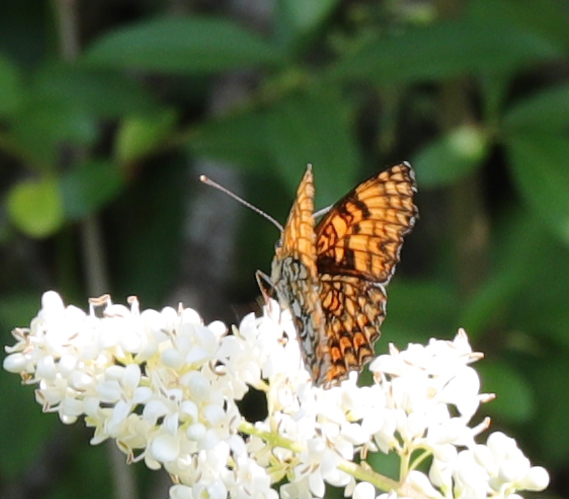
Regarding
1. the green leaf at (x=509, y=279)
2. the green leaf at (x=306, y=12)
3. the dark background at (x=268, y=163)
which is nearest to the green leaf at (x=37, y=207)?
the dark background at (x=268, y=163)

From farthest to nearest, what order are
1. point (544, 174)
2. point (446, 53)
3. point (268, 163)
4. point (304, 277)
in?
1. point (268, 163)
2. point (446, 53)
3. point (544, 174)
4. point (304, 277)

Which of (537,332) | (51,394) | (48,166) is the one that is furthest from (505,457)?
(48,166)

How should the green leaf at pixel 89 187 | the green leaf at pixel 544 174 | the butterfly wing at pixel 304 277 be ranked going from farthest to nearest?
the green leaf at pixel 89 187 → the green leaf at pixel 544 174 → the butterfly wing at pixel 304 277

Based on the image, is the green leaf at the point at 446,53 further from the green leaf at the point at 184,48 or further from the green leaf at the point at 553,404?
the green leaf at the point at 553,404

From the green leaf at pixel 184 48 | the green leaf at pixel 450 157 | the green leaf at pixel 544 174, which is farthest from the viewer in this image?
the green leaf at pixel 184 48

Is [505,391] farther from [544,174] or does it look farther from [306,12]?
[306,12]

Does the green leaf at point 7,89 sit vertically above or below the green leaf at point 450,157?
above

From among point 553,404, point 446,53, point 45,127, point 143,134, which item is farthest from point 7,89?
point 553,404
